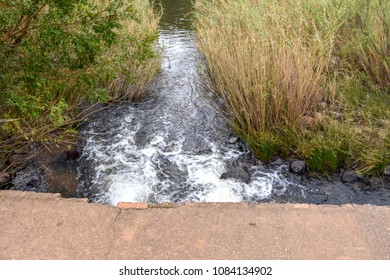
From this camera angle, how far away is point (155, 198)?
3377mm

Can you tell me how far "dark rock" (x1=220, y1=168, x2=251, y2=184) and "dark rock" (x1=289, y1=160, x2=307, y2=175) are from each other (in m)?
0.45

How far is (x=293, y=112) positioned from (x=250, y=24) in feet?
4.86

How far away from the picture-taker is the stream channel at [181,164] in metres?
3.40

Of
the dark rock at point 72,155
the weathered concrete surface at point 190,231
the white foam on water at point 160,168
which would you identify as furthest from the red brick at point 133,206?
the dark rock at point 72,155

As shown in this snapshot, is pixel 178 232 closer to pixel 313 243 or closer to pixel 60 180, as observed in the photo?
pixel 313 243

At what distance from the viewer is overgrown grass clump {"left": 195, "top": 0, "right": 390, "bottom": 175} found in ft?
11.8

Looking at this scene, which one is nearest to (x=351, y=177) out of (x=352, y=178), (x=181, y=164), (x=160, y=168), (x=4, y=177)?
(x=352, y=178)

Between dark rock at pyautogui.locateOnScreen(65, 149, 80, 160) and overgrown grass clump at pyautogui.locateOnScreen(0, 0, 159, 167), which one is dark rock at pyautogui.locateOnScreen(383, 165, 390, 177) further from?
dark rock at pyautogui.locateOnScreen(65, 149, 80, 160)

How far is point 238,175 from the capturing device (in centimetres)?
366

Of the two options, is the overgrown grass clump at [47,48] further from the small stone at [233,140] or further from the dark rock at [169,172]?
the small stone at [233,140]

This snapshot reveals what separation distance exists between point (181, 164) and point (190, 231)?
5.66 ft

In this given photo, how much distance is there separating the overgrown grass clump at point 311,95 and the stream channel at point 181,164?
243 millimetres

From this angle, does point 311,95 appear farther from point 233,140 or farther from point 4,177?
point 4,177

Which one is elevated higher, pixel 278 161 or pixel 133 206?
pixel 133 206
